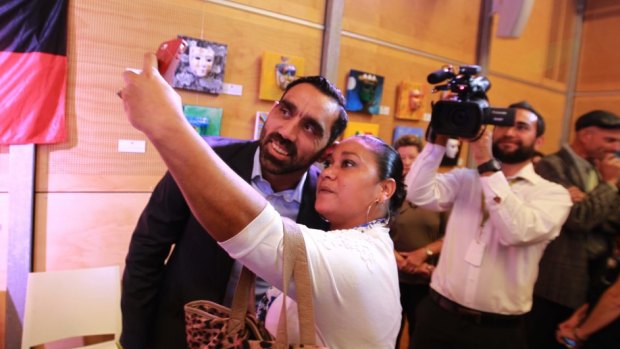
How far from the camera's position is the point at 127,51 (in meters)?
2.12

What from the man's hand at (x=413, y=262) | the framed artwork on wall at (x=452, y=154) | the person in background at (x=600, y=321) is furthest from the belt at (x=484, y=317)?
the framed artwork on wall at (x=452, y=154)

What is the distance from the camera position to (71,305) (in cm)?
184

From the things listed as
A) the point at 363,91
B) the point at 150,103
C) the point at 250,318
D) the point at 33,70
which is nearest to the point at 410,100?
the point at 363,91

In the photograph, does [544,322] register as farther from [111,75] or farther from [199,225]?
[111,75]

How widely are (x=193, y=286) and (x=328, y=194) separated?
489 millimetres

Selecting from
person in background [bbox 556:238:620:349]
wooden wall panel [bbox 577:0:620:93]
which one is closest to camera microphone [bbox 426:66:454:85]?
person in background [bbox 556:238:620:349]

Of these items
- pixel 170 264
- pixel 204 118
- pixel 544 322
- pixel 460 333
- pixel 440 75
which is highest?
pixel 440 75

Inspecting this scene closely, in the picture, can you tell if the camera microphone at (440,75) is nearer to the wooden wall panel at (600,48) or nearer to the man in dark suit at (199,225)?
the man in dark suit at (199,225)

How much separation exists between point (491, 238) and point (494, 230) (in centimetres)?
4

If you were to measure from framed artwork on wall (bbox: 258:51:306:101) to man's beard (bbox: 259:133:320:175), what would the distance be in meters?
1.38

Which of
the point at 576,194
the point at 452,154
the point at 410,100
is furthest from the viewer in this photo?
the point at 452,154

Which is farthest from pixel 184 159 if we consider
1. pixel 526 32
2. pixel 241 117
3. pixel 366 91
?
pixel 526 32

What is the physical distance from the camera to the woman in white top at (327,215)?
565 millimetres

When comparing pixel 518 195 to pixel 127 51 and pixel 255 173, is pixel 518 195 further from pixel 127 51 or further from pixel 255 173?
pixel 127 51
